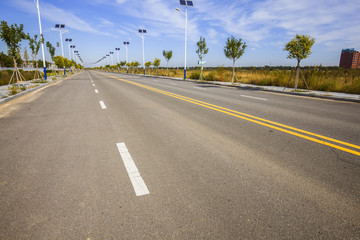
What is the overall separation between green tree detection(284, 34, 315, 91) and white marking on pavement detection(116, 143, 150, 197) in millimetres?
15378

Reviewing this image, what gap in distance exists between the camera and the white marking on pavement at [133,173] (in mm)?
2621

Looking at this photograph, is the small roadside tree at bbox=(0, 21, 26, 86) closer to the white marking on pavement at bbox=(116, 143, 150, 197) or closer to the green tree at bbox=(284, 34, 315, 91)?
the white marking on pavement at bbox=(116, 143, 150, 197)

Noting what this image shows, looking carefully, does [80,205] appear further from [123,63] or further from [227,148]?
[123,63]

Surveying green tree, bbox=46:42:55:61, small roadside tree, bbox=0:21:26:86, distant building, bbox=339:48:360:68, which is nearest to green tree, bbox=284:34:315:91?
small roadside tree, bbox=0:21:26:86

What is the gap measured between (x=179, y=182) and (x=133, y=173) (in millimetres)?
754

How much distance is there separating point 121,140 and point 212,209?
2821 mm

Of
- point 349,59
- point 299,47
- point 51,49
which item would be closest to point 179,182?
point 299,47

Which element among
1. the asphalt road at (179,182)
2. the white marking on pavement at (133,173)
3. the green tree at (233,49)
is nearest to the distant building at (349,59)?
the green tree at (233,49)

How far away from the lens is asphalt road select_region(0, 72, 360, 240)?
6.65ft

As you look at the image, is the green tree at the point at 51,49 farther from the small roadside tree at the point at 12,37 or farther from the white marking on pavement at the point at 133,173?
the white marking on pavement at the point at 133,173

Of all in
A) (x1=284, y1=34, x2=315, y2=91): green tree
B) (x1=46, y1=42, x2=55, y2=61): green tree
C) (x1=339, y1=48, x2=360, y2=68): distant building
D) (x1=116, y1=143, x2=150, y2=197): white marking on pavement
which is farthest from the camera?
(x1=339, y1=48, x2=360, y2=68): distant building

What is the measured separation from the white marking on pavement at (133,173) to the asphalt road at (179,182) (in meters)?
0.02

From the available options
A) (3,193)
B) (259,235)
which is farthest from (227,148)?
(3,193)

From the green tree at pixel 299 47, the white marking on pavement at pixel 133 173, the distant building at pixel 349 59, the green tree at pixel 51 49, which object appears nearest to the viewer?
the white marking on pavement at pixel 133 173
